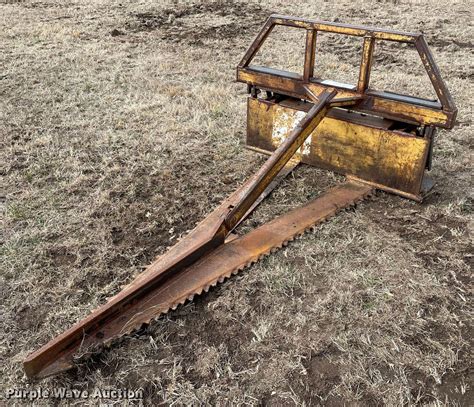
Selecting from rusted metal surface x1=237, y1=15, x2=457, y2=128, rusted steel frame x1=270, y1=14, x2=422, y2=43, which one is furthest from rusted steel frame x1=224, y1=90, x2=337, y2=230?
rusted steel frame x1=270, y1=14, x2=422, y2=43

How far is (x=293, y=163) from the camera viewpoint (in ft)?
14.4

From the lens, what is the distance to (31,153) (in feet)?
15.4

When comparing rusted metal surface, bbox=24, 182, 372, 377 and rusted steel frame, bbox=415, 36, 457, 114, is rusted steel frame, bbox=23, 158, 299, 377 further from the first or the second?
rusted steel frame, bbox=415, 36, 457, 114

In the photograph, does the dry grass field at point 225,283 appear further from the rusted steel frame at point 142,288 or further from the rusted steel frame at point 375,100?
the rusted steel frame at point 375,100

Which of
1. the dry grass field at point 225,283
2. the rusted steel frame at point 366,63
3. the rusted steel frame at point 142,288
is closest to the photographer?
the rusted steel frame at point 142,288

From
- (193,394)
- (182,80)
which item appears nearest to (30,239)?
(193,394)

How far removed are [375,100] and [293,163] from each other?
927 mm

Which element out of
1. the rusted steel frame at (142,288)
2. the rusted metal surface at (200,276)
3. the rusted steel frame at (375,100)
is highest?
the rusted steel frame at (375,100)

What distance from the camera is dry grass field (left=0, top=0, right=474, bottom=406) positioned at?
2.51 m

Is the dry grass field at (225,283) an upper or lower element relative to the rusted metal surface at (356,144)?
lower

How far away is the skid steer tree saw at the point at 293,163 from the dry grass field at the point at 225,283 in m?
0.11

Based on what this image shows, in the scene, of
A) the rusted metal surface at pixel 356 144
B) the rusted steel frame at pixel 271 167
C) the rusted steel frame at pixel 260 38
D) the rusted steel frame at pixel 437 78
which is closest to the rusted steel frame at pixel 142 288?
the rusted steel frame at pixel 271 167

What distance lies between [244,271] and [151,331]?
0.73 metres

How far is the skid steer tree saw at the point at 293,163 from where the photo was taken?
8.89ft
